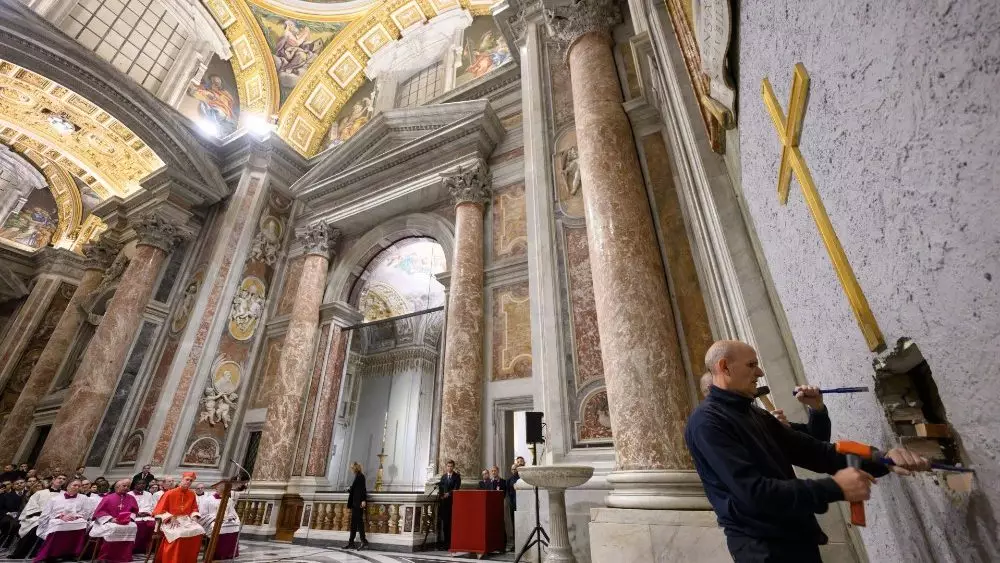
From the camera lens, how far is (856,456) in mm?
948

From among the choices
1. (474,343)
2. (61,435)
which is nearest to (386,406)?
(61,435)

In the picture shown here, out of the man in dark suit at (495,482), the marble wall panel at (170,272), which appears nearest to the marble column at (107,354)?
the marble wall panel at (170,272)

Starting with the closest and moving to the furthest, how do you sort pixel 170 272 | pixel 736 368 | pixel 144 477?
1. pixel 736 368
2. pixel 144 477
3. pixel 170 272

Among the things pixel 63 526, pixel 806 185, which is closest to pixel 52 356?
pixel 63 526

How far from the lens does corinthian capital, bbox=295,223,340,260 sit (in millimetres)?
9242

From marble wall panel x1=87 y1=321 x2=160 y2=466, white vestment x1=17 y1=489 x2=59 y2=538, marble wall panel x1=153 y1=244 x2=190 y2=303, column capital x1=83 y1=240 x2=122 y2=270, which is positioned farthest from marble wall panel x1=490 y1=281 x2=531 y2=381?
column capital x1=83 y1=240 x2=122 y2=270

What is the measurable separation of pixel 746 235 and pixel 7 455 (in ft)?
44.4

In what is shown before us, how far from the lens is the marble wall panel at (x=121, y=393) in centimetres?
758

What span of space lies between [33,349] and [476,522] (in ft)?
48.0

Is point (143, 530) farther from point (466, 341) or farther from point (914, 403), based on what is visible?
point (914, 403)

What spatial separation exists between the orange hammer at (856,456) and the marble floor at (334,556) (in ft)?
13.7

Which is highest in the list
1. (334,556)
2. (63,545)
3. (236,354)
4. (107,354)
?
(236,354)

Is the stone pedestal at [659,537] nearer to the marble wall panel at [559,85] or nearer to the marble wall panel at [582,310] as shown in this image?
the marble wall panel at [582,310]

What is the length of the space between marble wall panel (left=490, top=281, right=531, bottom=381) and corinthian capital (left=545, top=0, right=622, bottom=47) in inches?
133
